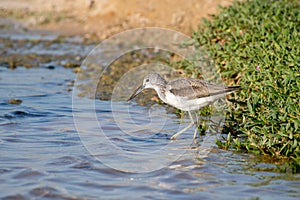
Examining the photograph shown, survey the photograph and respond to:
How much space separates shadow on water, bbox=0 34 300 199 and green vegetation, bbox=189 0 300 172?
0.98ft

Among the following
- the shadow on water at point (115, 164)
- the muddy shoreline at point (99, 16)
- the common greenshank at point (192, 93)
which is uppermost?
the muddy shoreline at point (99, 16)

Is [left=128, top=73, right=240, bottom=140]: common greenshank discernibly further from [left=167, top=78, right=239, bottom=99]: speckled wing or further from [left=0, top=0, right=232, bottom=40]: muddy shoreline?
[left=0, top=0, right=232, bottom=40]: muddy shoreline

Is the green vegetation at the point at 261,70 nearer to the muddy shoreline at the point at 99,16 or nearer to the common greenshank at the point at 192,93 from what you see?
the common greenshank at the point at 192,93

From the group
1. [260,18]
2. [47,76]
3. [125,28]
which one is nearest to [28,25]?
[125,28]

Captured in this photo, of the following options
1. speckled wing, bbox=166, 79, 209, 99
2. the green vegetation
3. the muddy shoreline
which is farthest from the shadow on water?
the muddy shoreline

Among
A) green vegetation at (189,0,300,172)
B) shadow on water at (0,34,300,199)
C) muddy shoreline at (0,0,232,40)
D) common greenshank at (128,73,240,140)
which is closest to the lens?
shadow on water at (0,34,300,199)

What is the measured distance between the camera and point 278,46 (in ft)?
27.8

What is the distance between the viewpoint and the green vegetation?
6.84m

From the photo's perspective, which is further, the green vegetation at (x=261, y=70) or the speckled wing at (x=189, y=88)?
the speckled wing at (x=189, y=88)

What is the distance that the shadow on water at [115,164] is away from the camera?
603 cm

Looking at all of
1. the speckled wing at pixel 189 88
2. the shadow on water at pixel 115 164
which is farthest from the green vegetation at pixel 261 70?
the speckled wing at pixel 189 88

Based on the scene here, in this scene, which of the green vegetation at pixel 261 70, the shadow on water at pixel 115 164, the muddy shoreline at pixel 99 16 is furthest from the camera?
the muddy shoreline at pixel 99 16

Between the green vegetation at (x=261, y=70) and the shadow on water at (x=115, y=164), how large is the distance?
0.98 feet

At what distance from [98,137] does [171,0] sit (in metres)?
10.6
